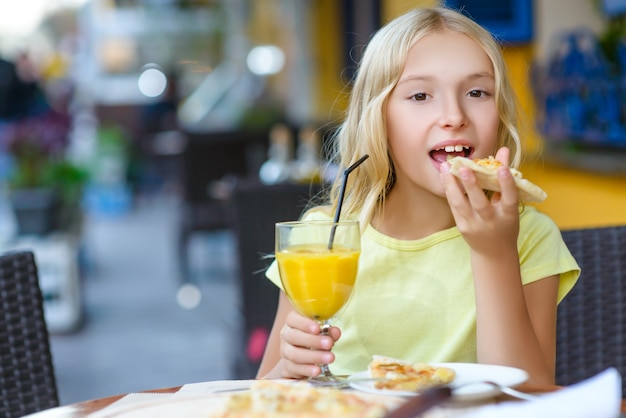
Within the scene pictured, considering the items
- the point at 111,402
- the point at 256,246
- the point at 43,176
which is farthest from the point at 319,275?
the point at 43,176

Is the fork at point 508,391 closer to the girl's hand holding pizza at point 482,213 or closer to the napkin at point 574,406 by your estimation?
the napkin at point 574,406

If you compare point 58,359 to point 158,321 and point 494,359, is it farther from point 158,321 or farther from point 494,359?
point 494,359

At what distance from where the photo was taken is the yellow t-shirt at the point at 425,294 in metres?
1.42

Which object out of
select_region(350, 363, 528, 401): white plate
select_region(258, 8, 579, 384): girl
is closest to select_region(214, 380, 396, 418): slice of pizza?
select_region(350, 363, 528, 401): white plate

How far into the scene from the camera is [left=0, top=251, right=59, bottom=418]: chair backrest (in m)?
1.56

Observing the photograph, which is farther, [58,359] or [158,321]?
[158,321]

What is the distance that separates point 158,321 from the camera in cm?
512

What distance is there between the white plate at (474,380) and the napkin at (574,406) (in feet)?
0.36

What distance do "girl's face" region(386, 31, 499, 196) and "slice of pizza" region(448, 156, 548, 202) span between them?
15 centimetres

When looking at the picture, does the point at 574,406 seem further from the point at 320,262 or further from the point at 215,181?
the point at 215,181

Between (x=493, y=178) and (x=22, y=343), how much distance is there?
880mm

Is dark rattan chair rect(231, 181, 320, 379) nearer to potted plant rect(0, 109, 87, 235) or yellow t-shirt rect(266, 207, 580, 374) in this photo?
yellow t-shirt rect(266, 207, 580, 374)

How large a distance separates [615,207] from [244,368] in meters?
1.60

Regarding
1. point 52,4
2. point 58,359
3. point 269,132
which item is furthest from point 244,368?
point 52,4
